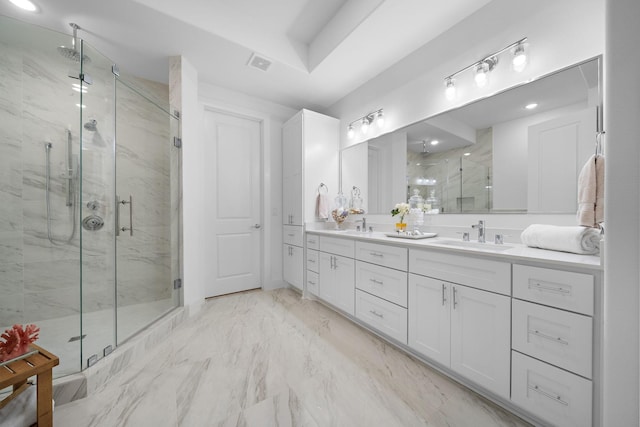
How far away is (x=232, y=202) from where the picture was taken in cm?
305

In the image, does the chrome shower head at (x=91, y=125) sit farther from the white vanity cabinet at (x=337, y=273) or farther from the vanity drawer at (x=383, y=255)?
the vanity drawer at (x=383, y=255)

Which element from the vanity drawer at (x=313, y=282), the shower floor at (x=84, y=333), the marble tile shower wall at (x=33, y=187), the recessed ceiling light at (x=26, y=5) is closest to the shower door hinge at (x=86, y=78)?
the marble tile shower wall at (x=33, y=187)

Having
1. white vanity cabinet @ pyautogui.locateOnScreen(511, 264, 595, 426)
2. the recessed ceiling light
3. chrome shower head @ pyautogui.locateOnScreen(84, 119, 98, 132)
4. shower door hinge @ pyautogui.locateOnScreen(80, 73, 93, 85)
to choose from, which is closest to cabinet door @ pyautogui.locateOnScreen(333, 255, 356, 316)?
white vanity cabinet @ pyautogui.locateOnScreen(511, 264, 595, 426)

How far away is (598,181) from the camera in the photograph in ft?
3.62

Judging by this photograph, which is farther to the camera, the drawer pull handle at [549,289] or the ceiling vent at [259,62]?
the ceiling vent at [259,62]

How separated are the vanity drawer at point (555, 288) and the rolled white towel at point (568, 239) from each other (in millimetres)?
247

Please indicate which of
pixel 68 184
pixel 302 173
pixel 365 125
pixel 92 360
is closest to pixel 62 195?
pixel 68 184

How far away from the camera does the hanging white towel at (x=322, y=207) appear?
9.65 feet

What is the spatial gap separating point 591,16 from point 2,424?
320cm

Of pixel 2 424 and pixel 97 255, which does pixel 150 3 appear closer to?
pixel 97 255

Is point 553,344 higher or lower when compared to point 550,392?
higher

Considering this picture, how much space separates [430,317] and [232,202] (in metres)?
2.51

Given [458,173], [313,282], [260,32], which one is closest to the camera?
[458,173]

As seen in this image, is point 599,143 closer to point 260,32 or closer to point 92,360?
point 260,32
